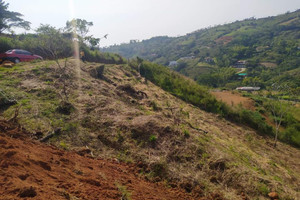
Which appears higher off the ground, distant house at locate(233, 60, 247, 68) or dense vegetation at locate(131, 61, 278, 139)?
distant house at locate(233, 60, 247, 68)

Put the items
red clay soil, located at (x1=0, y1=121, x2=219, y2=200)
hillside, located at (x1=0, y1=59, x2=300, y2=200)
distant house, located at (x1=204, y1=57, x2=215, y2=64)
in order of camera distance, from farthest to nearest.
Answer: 1. distant house, located at (x1=204, y1=57, x2=215, y2=64)
2. hillside, located at (x1=0, y1=59, x2=300, y2=200)
3. red clay soil, located at (x1=0, y1=121, x2=219, y2=200)

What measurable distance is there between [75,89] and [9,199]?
706cm

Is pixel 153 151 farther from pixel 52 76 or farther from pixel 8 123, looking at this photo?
pixel 52 76

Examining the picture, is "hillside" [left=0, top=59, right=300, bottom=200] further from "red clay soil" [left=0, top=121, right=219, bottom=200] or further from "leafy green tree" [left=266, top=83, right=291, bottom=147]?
"leafy green tree" [left=266, top=83, right=291, bottom=147]

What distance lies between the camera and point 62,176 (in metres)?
3.10

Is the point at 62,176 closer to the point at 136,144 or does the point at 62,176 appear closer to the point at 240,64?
the point at 136,144

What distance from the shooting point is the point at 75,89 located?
8.52m

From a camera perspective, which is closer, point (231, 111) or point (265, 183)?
point (265, 183)

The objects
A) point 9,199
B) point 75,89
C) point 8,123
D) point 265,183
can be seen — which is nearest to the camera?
point 9,199

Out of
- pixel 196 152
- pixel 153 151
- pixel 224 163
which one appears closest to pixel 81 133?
pixel 153 151

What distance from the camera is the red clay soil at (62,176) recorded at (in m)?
2.38

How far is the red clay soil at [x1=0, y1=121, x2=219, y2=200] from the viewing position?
238 cm

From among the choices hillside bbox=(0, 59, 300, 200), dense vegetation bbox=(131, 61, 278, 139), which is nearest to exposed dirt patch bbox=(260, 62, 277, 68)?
dense vegetation bbox=(131, 61, 278, 139)

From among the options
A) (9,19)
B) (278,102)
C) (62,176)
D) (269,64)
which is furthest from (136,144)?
(269,64)
